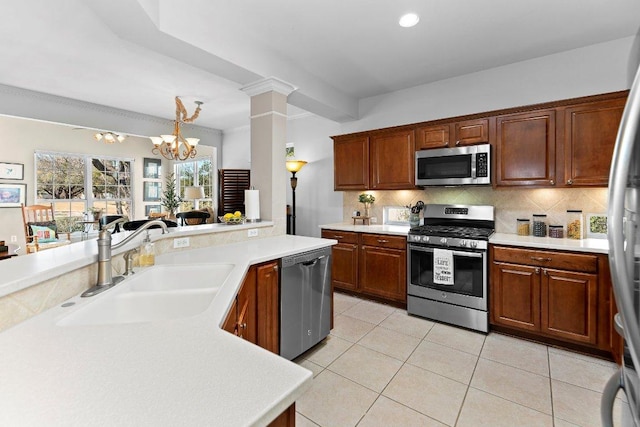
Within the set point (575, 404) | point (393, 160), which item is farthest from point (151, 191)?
point (575, 404)

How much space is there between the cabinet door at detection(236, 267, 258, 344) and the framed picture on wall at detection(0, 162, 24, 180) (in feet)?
20.6

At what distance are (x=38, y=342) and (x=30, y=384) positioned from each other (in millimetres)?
262

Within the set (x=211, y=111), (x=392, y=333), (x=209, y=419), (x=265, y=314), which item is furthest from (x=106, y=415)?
(x=211, y=111)

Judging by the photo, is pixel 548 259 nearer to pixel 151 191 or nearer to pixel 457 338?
pixel 457 338

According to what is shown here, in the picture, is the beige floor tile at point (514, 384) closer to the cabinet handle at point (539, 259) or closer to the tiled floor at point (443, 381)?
the tiled floor at point (443, 381)

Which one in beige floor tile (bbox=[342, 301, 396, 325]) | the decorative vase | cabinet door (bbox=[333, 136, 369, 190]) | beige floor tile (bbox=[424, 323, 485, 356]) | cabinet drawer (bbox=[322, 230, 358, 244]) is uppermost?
cabinet door (bbox=[333, 136, 369, 190])

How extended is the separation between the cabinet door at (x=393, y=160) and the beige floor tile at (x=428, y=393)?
2107 mm

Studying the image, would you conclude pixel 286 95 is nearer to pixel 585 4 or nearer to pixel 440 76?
pixel 440 76

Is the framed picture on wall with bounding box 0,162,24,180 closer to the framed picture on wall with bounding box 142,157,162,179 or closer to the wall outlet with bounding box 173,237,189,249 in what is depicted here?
the framed picture on wall with bounding box 142,157,162,179

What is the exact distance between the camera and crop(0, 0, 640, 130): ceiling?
2.29m

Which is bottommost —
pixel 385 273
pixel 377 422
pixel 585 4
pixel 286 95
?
pixel 377 422

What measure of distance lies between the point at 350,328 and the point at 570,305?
74.1 inches

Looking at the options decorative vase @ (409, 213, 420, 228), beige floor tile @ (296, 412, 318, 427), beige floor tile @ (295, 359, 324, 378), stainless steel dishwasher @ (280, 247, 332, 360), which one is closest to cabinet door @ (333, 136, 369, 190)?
decorative vase @ (409, 213, 420, 228)

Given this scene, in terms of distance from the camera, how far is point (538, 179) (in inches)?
113
